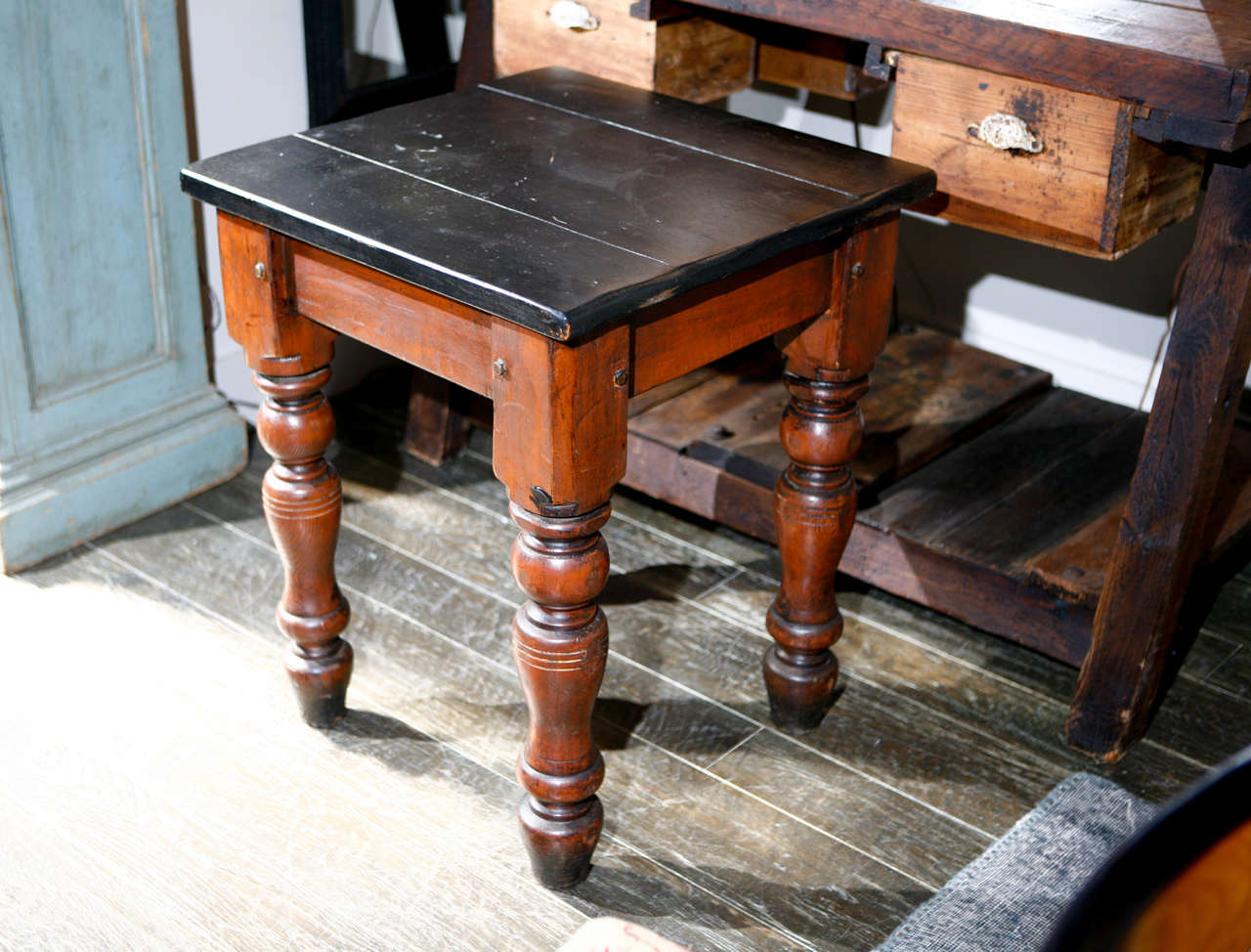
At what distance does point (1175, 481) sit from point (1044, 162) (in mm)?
365

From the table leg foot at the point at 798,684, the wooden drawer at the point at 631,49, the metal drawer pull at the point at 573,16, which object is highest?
the metal drawer pull at the point at 573,16

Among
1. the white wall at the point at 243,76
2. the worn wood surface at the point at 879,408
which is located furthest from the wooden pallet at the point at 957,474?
the white wall at the point at 243,76

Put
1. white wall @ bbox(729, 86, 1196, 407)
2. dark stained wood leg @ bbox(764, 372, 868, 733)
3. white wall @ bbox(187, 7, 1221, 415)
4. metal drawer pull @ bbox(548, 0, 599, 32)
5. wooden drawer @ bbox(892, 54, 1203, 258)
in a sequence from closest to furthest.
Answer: wooden drawer @ bbox(892, 54, 1203, 258) → dark stained wood leg @ bbox(764, 372, 868, 733) → metal drawer pull @ bbox(548, 0, 599, 32) → white wall @ bbox(187, 7, 1221, 415) → white wall @ bbox(729, 86, 1196, 407)

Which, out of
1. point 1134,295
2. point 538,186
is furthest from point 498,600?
point 1134,295

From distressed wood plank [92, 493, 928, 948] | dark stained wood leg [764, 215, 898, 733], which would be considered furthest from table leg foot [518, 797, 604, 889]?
dark stained wood leg [764, 215, 898, 733]

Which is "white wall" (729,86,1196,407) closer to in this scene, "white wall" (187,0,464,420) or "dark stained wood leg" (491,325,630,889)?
"white wall" (187,0,464,420)

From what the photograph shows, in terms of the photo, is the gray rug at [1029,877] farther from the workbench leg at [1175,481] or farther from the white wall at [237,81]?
the white wall at [237,81]

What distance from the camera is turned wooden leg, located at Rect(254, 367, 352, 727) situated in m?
1.40

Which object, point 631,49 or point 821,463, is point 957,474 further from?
point 631,49

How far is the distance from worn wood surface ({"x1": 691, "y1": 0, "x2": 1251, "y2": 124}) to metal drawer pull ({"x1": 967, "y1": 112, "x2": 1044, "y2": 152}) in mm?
50

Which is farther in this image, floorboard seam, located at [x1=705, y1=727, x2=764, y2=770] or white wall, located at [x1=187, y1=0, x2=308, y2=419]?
white wall, located at [x1=187, y1=0, x2=308, y2=419]

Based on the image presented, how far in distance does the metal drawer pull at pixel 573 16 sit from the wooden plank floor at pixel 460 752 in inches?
28.4

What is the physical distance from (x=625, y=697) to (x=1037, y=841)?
50cm

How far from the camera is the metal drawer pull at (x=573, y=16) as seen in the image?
1673 mm
